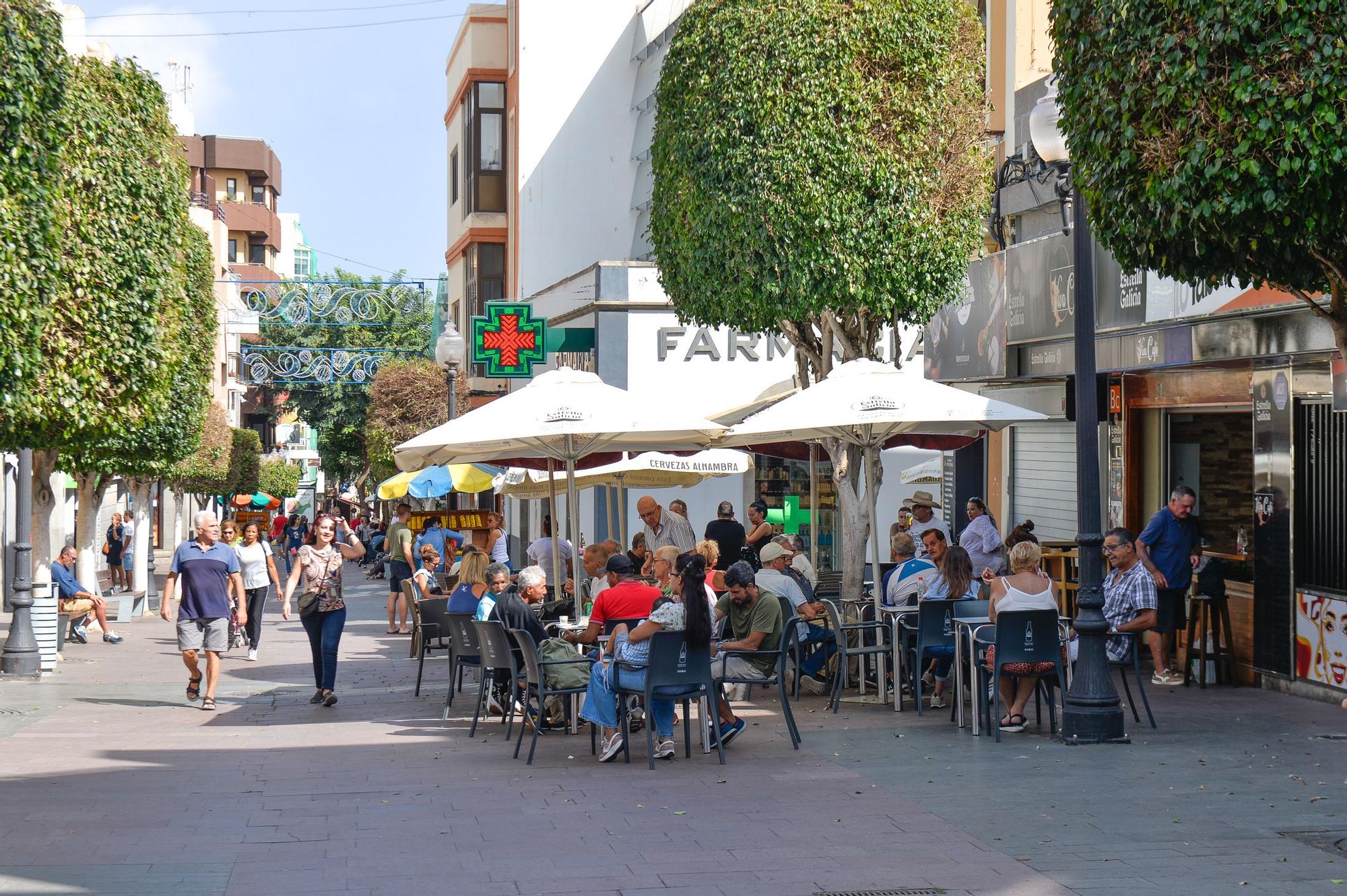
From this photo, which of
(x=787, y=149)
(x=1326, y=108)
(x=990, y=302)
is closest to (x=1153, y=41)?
(x=1326, y=108)

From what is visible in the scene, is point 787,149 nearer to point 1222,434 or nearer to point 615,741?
point 1222,434

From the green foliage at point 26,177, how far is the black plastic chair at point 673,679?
5906 mm

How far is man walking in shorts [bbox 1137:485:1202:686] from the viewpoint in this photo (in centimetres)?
1377

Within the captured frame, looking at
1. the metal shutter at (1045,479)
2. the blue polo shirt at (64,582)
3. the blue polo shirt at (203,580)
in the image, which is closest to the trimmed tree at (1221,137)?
the blue polo shirt at (203,580)

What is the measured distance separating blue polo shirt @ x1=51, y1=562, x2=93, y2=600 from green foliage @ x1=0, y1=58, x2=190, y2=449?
10.3 ft

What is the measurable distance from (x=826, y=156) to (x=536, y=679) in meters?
6.82

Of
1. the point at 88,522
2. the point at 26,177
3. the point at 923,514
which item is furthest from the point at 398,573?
the point at 26,177

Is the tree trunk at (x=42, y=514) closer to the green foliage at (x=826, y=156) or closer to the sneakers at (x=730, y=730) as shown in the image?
the green foliage at (x=826, y=156)

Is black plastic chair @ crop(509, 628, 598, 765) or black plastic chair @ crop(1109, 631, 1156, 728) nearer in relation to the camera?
black plastic chair @ crop(509, 628, 598, 765)

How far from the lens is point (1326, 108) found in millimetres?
7457

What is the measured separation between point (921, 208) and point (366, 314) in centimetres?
2421

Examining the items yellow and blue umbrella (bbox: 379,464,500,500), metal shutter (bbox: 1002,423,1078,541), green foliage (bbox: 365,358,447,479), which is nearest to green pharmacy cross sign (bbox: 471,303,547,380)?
yellow and blue umbrella (bbox: 379,464,500,500)

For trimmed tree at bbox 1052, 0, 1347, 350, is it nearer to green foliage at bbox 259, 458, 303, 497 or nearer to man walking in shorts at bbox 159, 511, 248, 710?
man walking in shorts at bbox 159, 511, 248, 710

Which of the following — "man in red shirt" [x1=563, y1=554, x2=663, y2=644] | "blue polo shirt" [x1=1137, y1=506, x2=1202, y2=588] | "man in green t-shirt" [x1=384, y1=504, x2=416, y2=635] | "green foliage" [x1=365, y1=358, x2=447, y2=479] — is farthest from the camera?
"green foliage" [x1=365, y1=358, x2=447, y2=479]
